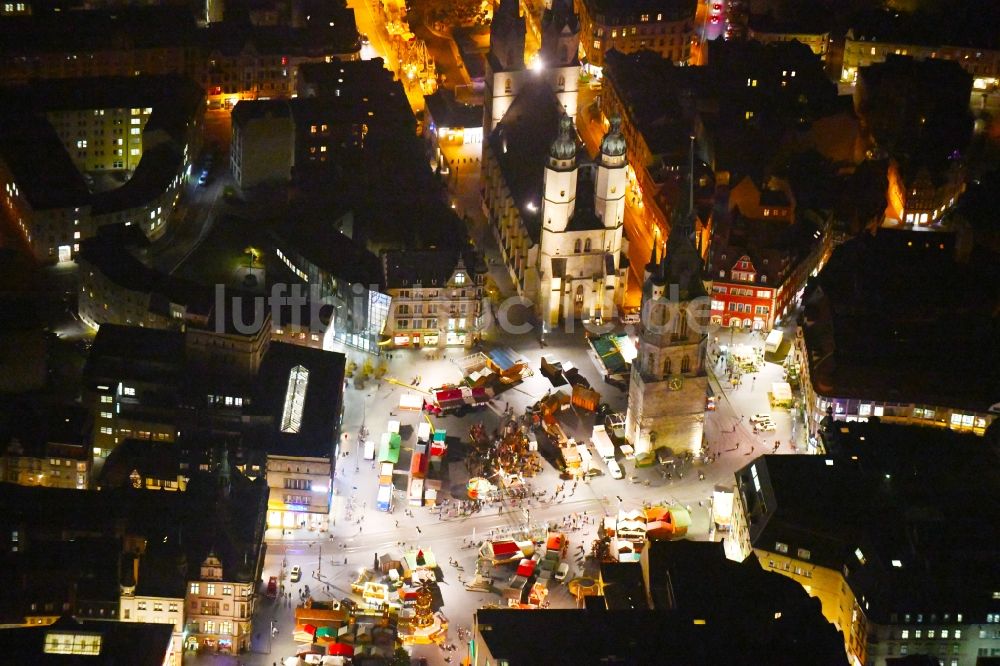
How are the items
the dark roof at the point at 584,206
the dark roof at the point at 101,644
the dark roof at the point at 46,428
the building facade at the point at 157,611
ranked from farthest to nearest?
the dark roof at the point at 584,206
the dark roof at the point at 46,428
the building facade at the point at 157,611
the dark roof at the point at 101,644

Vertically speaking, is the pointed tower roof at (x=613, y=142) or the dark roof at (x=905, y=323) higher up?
the pointed tower roof at (x=613, y=142)

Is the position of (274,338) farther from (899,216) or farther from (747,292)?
(899,216)

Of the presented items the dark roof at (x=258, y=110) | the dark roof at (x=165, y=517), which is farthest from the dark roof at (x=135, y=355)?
the dark roof at (x=258, y=110)

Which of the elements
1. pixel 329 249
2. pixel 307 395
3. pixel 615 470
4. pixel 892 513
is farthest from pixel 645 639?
pixel 329 249

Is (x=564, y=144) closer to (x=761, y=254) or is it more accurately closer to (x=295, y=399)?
(x=761, y=254)

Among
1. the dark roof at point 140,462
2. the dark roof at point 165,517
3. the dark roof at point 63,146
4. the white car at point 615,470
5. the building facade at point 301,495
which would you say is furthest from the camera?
the dark roof at point 63,146

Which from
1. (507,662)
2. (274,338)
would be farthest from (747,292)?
(507,662)

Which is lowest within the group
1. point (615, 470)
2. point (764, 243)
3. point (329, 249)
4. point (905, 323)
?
point (615, 470)

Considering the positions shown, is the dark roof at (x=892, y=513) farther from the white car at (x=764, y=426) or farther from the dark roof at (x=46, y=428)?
the dark roof at (x=46, y=428)
